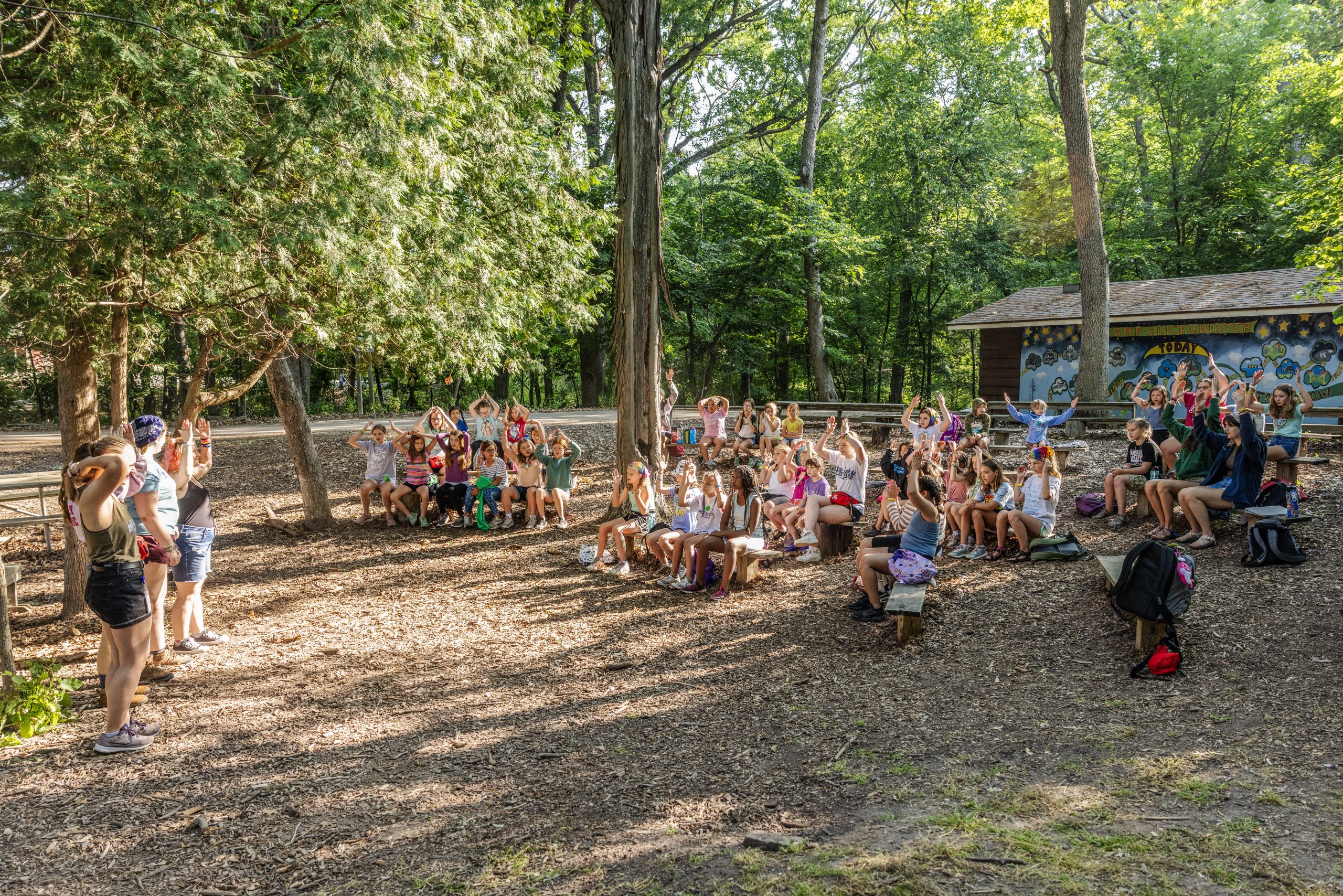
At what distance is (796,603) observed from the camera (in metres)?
7.39

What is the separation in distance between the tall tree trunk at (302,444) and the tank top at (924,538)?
25.3 ft

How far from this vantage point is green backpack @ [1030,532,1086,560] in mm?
7641

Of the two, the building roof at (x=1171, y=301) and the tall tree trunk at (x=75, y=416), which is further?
the building roof at (x=1171, y=301)

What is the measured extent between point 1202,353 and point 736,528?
48.4ft

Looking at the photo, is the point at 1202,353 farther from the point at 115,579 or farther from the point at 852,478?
the point at 115,579

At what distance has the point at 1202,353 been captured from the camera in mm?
17625

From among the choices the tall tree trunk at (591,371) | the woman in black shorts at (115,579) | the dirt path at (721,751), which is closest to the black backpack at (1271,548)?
the dirt path at (721,751)

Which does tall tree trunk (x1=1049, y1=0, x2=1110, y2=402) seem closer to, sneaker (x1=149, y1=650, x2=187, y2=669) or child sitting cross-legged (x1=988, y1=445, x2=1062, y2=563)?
child sitting cross-legged (x1=988, y1=445, x2=1062, y2=563)

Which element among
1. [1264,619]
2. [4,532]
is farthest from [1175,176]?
[4,532]

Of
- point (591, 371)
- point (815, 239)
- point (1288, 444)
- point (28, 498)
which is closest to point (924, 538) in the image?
point (1288, 444)

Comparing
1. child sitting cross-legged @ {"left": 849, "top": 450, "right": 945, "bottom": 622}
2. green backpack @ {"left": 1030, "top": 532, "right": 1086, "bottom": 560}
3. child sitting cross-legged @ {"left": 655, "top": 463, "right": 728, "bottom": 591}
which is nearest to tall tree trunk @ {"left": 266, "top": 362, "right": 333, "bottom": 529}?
child sitting cross-legged @ {"left": 655, "top": 463, "right": 728, "bottom": 591}

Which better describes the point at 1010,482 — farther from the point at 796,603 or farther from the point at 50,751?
the point at 50,751

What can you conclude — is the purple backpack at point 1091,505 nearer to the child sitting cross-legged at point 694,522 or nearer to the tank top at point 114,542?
the child sitting cross-legged at point 694,522

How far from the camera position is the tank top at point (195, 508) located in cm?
601
